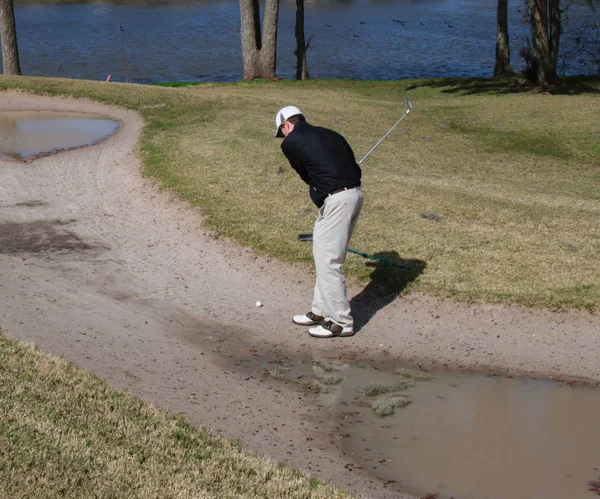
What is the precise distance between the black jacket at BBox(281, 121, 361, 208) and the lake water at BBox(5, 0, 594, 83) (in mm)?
27086

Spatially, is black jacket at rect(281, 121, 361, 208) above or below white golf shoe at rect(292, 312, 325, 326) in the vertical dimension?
above

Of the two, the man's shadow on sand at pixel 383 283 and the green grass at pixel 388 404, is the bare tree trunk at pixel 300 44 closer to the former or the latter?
the man's shadow on sand at pixel 383 283

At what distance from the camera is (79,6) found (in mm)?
59125

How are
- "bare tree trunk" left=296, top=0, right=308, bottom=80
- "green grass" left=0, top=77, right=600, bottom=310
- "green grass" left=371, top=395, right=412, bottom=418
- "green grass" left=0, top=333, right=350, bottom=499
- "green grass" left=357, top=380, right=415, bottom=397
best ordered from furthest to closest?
"bare tree trunk" left=296, top=0, right=308, bottom=80 → "green grass" left=0, top=77, right=600, bottom=310 → "green grass" left=357, top=380, right=415, bottom=397 → "green grass" left=371, top=395, right=412, bottom=418 → "green grass" left=0, top=333, right=350, bottom=499

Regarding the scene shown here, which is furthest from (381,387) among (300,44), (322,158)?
(300,44)

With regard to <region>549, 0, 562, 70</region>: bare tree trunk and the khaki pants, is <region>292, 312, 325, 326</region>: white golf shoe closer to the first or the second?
the khaki pants

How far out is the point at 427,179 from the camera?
1383 centimetres

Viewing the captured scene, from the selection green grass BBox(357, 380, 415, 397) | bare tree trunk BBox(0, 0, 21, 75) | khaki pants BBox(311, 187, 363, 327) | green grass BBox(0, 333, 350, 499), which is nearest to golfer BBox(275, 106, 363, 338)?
khaki pants BBox(311, 187, 363, 327)

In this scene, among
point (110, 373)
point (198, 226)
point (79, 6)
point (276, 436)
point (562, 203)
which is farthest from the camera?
point (79, 6)

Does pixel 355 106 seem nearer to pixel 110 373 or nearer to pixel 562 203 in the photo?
pixel 562 203

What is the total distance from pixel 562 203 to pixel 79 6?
5335 cm

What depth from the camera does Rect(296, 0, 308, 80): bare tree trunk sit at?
30.1 metres

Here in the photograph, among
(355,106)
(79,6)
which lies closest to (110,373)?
(355,106)

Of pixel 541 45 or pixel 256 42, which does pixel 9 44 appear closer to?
pixel 256 42
